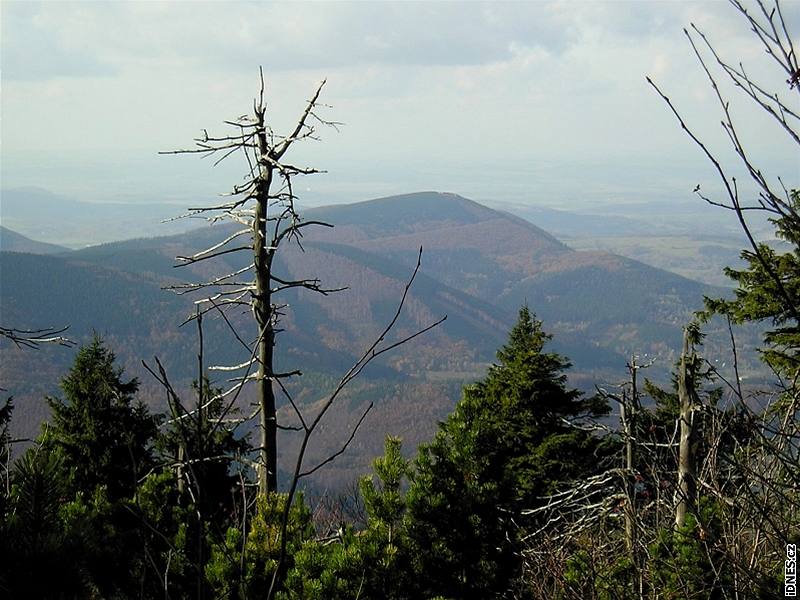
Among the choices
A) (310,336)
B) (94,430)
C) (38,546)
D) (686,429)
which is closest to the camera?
(38,546)

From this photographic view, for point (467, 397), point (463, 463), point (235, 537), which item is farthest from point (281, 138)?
point (235, 537)

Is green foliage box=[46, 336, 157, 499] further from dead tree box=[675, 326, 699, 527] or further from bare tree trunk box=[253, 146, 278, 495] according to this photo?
dead tree box=[675, 326, 699, 527]

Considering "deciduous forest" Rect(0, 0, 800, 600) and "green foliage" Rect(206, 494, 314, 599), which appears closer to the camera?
"deciduous forest" Rect(0, 0, 800, 600)

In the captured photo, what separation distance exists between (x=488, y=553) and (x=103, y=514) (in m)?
3.85

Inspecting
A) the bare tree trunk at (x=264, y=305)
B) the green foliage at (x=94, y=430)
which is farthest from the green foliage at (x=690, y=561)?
the green foliage at (x=94, y=430)

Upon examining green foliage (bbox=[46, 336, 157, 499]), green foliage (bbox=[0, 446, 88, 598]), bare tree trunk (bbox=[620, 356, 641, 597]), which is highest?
green foliage (bbox=[0, 446, 88, 598])

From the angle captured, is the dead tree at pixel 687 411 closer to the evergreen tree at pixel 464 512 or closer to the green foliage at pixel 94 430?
the evergreen tree at pixel 464 512

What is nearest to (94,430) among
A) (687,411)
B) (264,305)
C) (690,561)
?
(264,305)

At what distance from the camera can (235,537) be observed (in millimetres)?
5703

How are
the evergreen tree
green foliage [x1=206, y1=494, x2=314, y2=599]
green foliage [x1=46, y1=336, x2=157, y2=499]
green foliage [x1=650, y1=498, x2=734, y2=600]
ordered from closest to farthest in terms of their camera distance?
green foliage [x1=650, y1=498, x2=734, y2=600] < green foliage [x1=206, y1=494, x2=314, y2=599] < the evergreen tree < green foliage [x1=46, y1=336, x2=157, y2=499]

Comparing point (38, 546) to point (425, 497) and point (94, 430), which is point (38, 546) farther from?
point (94, 430)

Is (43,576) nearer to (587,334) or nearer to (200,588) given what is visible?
(200,588)

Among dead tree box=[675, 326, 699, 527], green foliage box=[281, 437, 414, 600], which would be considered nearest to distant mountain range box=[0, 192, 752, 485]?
green foliage box=[281, 437, 414, 600]

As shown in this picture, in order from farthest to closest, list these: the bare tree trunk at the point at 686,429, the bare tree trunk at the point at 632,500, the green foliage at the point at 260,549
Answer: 1. the bare tree trunk at the point at 686,429
2. the green foliage at the point at 260,549
3. the bare tree trunk at the point at 632,500
